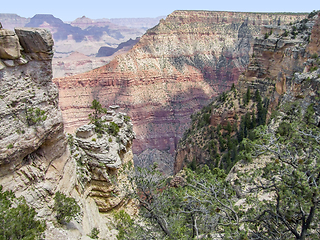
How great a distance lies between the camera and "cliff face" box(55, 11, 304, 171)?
10169cm

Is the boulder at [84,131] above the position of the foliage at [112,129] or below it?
above

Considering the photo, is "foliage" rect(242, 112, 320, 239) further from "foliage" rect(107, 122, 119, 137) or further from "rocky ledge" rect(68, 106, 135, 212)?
"foliage" rect(107, 122, 119, 137)

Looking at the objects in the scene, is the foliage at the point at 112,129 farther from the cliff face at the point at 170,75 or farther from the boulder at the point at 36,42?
the cliff face at the point at 170,75

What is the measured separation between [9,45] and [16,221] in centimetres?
935

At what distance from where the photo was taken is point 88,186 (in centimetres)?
2339

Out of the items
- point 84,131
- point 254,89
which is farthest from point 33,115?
point 254,89

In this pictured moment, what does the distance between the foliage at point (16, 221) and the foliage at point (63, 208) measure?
2.13 m

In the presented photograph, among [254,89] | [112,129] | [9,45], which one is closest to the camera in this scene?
[9,45]

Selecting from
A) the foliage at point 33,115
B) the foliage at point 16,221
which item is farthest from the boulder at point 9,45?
the foliage at point 16,221

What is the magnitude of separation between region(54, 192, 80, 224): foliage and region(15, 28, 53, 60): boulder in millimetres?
9104

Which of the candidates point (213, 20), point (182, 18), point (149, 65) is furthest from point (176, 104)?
point (213, 20)

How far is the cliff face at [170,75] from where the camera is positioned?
4003 inches

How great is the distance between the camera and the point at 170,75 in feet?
392

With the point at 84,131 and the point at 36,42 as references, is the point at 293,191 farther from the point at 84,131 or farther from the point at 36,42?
the point at 84,131
